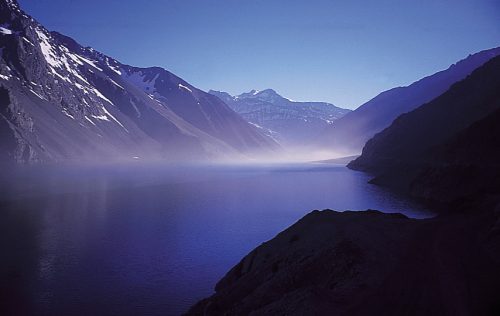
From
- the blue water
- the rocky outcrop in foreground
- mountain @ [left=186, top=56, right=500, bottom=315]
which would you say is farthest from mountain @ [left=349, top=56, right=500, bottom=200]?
the rocky outcrop in foreground

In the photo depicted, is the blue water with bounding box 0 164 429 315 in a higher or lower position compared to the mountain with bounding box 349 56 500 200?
lower

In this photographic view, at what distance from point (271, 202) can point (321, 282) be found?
252 ft

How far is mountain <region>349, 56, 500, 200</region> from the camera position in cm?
7719

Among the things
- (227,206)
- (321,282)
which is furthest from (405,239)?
(227,206)

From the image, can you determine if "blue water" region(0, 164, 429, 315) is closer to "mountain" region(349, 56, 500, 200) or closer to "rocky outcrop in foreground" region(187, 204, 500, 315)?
"rocky outcrop in foreground" region(187, 204, 500, 315)

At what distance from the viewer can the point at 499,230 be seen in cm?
2967

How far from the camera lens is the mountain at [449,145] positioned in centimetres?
7719

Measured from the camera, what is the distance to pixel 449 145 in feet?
307

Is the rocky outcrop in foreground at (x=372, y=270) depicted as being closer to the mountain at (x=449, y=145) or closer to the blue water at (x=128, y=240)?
the blue water at (x=128, y=240)

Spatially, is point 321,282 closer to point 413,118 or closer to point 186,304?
point 186,304

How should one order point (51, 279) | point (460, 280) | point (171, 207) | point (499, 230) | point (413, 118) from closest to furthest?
point (460, 280), point (499, 230), point (51, 279), point (171, 207), point (413, 118)

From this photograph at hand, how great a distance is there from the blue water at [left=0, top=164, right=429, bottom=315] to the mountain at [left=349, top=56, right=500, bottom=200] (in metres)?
9.81

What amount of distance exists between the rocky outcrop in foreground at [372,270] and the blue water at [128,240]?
8262 millimetres

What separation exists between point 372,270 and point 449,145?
8272cm
